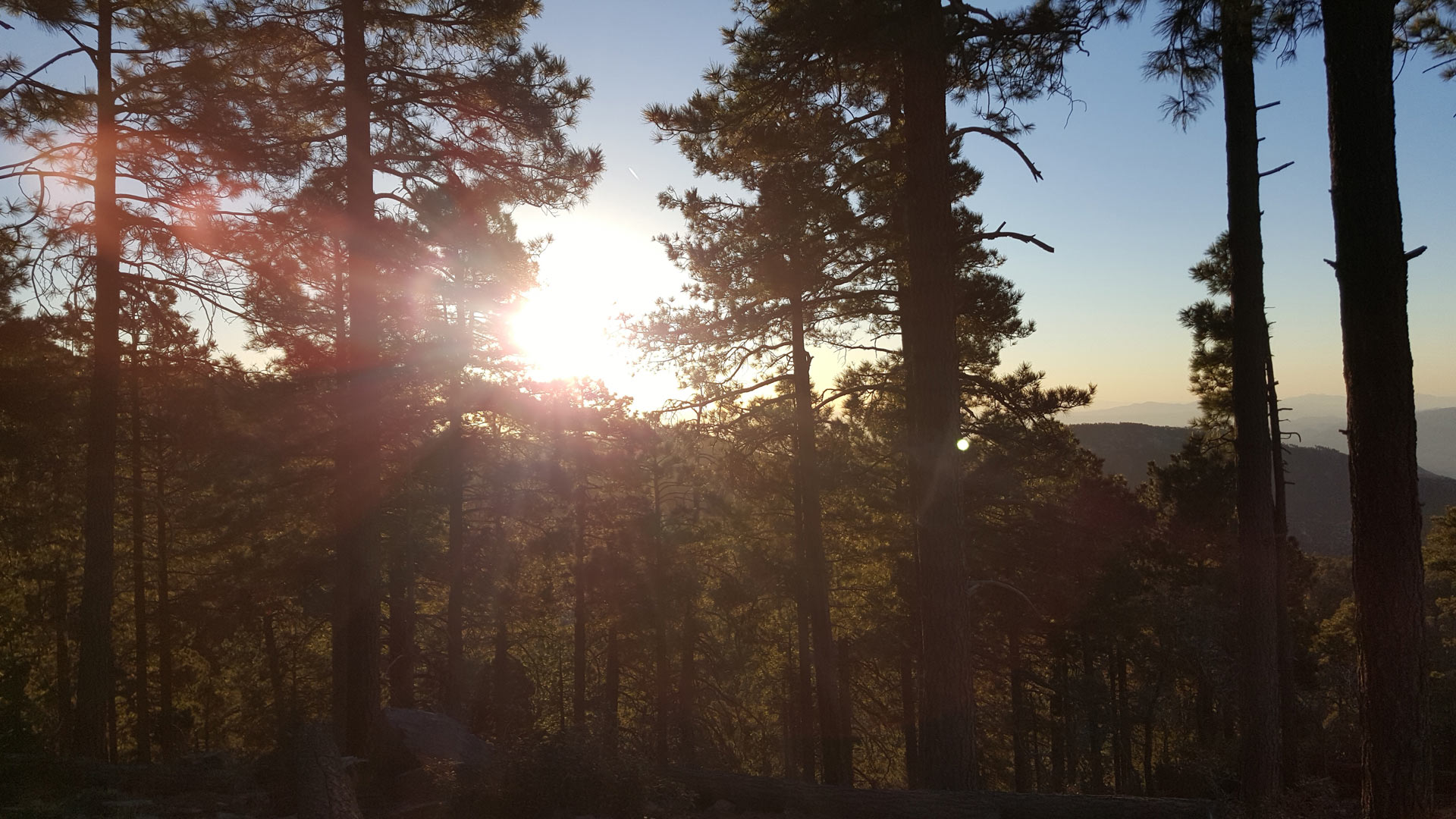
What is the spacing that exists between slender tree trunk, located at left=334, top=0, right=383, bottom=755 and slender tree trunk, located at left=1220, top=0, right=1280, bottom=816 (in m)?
10.8

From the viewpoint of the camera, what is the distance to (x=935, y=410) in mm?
7961

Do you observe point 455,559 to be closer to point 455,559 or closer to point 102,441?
point 455,559

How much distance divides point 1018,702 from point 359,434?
67.9 feet

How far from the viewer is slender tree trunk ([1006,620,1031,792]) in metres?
22.7

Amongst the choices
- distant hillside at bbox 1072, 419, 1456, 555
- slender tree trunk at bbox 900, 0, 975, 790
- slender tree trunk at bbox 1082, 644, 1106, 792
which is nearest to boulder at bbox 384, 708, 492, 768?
slender tree trunk at bbox 900, 0, 975, 790

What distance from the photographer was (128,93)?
1093 cm

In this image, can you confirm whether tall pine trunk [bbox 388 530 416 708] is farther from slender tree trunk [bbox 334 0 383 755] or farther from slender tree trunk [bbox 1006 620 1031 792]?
slender tree trunk [bbox 1006 620 1031 792]

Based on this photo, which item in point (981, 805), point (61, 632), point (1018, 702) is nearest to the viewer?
point (981, 805)

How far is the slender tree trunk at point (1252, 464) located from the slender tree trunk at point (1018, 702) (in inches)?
471

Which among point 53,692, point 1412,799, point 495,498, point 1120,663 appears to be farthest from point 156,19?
point 1120,663

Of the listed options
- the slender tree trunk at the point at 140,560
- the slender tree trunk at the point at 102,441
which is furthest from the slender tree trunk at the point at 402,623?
the slender tree trunk at the point at 102,441

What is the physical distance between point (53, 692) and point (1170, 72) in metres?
35.2

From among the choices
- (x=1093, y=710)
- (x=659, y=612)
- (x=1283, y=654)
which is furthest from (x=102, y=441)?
(x=1093, y=710)

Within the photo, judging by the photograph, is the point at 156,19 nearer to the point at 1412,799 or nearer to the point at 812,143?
the point at 812,143
